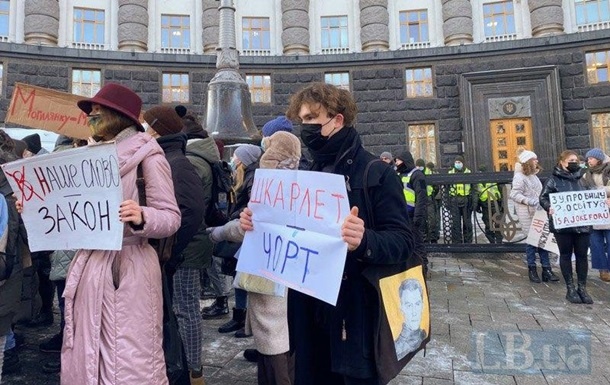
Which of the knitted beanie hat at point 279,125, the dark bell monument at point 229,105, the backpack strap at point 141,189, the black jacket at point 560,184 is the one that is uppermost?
the dark bell monument at point 229,105

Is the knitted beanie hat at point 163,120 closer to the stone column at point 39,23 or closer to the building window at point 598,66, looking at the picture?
the stone column at point 39,23

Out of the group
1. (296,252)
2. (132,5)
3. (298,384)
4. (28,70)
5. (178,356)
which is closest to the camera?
(296,252)

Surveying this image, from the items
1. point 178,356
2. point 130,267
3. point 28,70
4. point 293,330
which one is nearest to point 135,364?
point 178,356

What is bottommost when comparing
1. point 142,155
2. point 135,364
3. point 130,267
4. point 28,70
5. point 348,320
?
point 135,364

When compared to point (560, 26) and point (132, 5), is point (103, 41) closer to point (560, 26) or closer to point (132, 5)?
point (132, 5)

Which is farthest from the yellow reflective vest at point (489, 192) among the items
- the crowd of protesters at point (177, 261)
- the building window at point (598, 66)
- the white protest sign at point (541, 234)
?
the building window at point (598, 66)

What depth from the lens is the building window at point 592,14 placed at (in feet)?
63.0

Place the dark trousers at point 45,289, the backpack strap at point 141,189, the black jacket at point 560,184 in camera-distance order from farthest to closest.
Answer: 1. the black jacket at point 560,184
2. the dark trousers at point 45,289
3. the backpack strap at point 141,189

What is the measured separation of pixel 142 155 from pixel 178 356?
102 cm

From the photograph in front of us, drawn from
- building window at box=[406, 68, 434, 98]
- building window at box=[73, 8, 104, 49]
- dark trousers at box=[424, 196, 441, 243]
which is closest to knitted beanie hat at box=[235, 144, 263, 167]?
dark trousers at box=[424, 196, 441, 243]

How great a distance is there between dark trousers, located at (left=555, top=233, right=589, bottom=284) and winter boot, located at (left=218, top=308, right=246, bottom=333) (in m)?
4.06

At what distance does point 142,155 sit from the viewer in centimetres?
216

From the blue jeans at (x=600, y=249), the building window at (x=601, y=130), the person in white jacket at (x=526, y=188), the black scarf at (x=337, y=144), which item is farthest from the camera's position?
the building window at (x=601, y=130)

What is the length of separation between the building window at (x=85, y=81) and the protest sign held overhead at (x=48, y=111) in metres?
17.6
